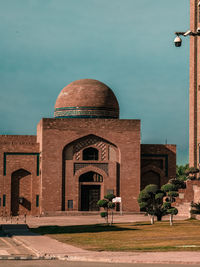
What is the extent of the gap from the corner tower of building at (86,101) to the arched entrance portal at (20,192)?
25.2 ft

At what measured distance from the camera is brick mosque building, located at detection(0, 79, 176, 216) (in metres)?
54.7

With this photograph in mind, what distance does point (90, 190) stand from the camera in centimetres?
5562

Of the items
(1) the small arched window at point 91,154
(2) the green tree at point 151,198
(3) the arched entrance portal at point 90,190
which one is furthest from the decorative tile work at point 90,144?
(2) the green tree at point 151,198

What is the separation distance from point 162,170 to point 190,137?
23.4 ft

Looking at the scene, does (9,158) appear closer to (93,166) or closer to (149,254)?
(93,166)

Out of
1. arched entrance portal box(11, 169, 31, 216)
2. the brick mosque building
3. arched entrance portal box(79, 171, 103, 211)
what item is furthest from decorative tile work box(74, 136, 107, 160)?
arched entrance portal box(11, 169, 31, 216)

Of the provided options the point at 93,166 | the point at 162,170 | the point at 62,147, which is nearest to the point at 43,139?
the point at 62,147

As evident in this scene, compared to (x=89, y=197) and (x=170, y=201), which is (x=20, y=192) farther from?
(x=170, y=201)

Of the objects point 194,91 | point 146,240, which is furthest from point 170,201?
point 194,91

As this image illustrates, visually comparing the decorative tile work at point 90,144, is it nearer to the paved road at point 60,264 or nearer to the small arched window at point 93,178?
the small arched window at point 93,178

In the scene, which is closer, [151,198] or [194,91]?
[151,198]

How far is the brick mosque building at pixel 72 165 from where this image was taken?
5466 cm

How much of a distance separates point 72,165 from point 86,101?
7.41 m

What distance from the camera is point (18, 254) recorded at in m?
19.8
